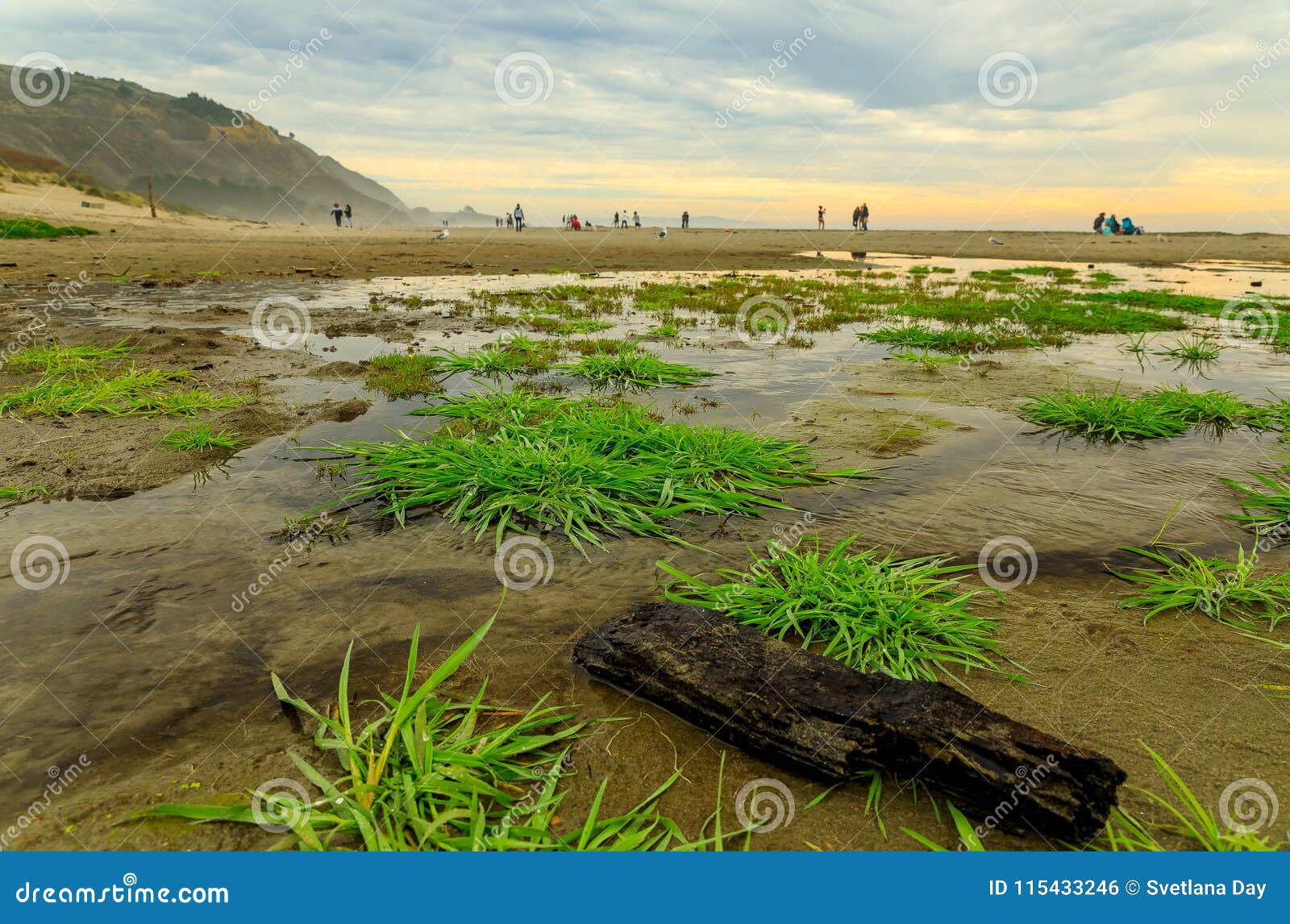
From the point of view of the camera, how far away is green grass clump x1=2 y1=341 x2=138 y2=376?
8.97 m

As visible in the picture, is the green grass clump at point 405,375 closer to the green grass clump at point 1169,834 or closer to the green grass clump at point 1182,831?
the green grass clump at point 1169,834

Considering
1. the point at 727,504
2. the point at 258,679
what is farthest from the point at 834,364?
the point at 258,679

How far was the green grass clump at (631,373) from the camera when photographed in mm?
9594

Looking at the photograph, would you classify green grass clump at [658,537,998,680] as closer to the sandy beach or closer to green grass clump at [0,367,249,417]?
green grass clump at [0,367,249,417]

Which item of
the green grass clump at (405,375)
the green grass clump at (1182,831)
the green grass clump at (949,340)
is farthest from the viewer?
the green grass clump at (949,340)

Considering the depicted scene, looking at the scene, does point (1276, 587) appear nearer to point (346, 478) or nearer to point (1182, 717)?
point (1182, 717)

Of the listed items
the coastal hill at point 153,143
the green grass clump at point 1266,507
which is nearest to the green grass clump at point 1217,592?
the green grass clump at point 1266,507

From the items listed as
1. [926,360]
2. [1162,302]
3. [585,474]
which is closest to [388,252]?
[926,360]

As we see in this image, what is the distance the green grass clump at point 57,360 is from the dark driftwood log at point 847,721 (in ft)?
30.2

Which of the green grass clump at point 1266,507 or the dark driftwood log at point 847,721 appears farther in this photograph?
the green grass clump at point 1266,507

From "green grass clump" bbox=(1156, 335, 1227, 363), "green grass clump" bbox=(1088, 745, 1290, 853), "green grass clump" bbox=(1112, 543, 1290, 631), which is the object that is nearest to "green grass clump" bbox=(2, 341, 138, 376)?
"green grass clump" bbox=(1088, 745, 1290, 853)

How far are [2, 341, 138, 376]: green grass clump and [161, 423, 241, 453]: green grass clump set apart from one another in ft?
11.0

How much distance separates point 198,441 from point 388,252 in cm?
3246

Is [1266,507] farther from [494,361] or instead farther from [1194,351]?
[494,361]
